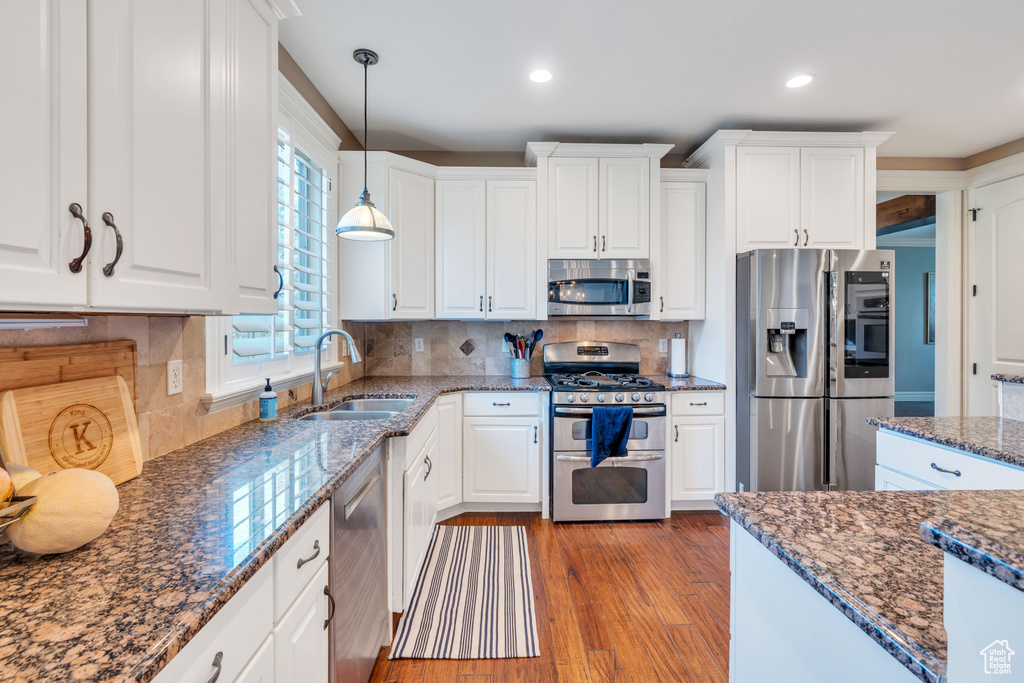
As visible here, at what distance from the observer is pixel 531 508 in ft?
10.1

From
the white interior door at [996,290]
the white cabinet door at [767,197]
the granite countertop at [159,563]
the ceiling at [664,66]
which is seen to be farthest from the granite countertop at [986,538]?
the white interior door at [996,290]

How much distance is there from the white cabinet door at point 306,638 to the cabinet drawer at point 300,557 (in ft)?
0.09

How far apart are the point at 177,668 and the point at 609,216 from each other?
3121 mm

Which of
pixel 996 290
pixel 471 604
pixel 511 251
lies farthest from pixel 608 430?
pixel 996 290

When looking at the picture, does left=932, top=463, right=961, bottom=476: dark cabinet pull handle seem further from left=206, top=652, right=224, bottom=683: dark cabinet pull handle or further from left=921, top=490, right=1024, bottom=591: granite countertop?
left=206, top=652, right=224, bottom=683: dark cabinet pull handle

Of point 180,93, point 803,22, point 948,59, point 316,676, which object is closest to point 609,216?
point 803,22

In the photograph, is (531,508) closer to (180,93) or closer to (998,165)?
(180,93)

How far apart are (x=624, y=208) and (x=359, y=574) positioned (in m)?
2.74

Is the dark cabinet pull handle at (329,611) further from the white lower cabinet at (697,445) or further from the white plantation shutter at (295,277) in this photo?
the white lower cabinet at (697,445)

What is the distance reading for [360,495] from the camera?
4.74ft

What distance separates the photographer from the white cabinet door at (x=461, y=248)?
3232mm

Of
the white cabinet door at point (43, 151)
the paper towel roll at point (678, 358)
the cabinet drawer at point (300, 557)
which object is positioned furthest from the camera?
the paper towel roll at point (678, 358)

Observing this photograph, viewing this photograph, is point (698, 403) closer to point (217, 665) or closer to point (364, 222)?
point (364, 222)

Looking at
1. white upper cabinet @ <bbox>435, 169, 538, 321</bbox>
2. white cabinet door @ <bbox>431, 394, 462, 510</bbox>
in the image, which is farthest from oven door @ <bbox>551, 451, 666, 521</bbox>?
white upper cabinet @ <bbox>435, 169, 538, 321</bbox>
